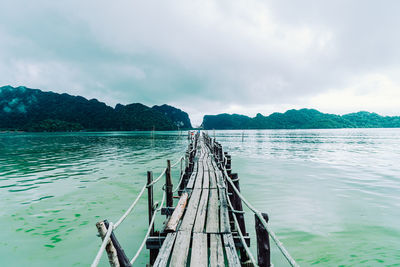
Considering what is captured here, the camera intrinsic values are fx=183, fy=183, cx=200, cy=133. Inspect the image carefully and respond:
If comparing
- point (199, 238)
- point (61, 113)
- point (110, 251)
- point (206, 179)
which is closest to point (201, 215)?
point (199, 238)

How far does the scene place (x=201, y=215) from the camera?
16.5 ft

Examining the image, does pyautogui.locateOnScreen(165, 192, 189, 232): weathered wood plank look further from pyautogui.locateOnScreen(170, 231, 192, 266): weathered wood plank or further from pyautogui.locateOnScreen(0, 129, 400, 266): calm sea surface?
pyautogui.locateOnScreen(0, 129, 400, 266): calm sea surface

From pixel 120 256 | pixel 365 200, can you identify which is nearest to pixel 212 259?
pixel 120 256

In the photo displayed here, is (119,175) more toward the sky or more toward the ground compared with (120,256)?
more toward the ground

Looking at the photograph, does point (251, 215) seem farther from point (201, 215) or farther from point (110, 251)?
point (110, 251)

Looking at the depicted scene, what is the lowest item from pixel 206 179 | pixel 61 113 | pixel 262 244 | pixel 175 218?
pixel 206 179

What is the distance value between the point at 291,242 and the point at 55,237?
318 inches

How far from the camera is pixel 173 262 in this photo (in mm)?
3262

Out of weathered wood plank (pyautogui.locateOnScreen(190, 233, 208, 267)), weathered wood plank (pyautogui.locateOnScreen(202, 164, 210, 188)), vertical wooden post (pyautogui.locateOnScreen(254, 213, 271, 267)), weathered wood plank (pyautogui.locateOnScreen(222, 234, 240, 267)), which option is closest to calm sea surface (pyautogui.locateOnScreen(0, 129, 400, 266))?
weathered wood plank (pyautogui.locateOnScreen(202, 164, 210, 188))

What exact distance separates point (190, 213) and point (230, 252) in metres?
1.91

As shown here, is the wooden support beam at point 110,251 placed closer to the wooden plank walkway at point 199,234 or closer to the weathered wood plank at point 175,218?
Result: the wooden plank walkway at point 199,234

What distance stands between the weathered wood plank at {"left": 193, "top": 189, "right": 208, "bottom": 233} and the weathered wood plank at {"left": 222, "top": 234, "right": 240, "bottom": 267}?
0.62 metres

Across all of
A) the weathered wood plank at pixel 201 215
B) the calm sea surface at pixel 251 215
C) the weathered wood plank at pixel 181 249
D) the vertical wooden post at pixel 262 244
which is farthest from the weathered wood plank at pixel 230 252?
the calm sea surface at pixel 251 215

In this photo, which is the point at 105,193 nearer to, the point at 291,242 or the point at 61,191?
the point at 61,191
